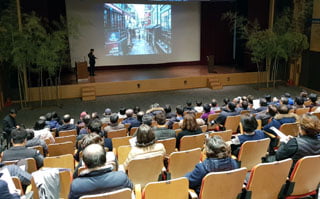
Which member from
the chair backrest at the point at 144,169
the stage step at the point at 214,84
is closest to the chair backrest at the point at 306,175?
the chair backrest at the point at 144,169

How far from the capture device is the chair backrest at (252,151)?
337 centimetres

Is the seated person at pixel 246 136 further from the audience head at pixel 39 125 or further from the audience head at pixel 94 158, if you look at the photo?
the audience head at pixel 39 125

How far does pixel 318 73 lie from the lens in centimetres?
1109

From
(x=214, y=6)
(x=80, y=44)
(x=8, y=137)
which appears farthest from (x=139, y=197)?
(x=214, y=6)

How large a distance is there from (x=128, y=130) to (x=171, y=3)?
32.2 feet

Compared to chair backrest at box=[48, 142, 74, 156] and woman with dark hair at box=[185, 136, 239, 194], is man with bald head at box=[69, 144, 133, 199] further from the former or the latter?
chair backrest at box=[48, 142, 74, 156]

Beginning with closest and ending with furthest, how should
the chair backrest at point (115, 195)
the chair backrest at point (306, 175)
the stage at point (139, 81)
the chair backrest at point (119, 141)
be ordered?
the chair backrest at point (115, 195), the chair backrest at point (306, 175), the chair backrest at point (119, 141), the stage at point (139, 81)

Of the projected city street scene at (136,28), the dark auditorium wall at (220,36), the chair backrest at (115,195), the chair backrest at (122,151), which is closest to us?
the chair backrest at (115,195)

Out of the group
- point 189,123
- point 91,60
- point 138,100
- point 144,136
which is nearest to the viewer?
point 144,136

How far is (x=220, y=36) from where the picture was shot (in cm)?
1520

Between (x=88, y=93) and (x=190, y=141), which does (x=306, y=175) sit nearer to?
(x=190, y=141)

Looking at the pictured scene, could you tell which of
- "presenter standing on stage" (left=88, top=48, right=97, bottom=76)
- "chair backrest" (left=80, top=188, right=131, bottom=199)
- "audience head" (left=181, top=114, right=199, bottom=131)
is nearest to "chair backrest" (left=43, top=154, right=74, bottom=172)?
"chair backrest" (left=80, top=188, right=131, bottom=199)

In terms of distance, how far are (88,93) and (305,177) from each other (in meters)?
8.77

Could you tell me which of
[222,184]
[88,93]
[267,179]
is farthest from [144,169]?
[88,93]
